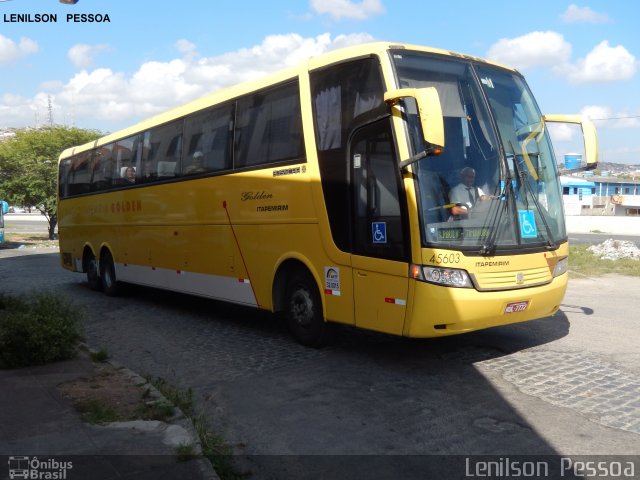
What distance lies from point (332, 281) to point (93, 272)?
9.30 m

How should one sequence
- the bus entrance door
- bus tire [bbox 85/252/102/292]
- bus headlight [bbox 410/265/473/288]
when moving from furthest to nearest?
bus tire [bbox 85/252/102/292] < the bus entrance door < bus headlight [bbox 410/265/473/288]

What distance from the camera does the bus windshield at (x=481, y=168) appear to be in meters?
5.99

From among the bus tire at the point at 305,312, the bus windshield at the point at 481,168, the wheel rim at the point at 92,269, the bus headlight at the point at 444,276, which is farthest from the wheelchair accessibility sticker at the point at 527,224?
the wheel rim at the point at 92,269

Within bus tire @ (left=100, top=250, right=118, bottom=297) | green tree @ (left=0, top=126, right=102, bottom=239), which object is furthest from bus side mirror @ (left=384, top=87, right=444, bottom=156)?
green tree @ (left=0, top=126, right=102, bottom=239)

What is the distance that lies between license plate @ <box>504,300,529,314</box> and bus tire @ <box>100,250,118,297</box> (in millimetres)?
9552

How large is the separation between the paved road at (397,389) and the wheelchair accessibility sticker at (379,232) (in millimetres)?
1434

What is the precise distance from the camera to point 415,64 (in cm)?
640

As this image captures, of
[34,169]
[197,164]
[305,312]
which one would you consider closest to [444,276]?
[305,312]

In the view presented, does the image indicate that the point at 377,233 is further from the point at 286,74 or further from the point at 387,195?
A: the point at 286,74

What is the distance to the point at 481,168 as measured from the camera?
6211 millimetres

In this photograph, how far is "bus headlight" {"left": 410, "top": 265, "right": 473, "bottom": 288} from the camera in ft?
19.3

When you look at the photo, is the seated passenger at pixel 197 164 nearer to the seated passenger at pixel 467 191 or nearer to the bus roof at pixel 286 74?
the bus roof at pixel 286 74

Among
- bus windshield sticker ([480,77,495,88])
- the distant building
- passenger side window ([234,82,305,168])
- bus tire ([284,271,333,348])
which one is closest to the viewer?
bus windshield sticker ([480,77,495,88])

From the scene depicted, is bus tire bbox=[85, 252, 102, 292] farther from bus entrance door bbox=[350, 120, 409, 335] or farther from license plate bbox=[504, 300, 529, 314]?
license plate bbox=[504, 300, 529, 314]
